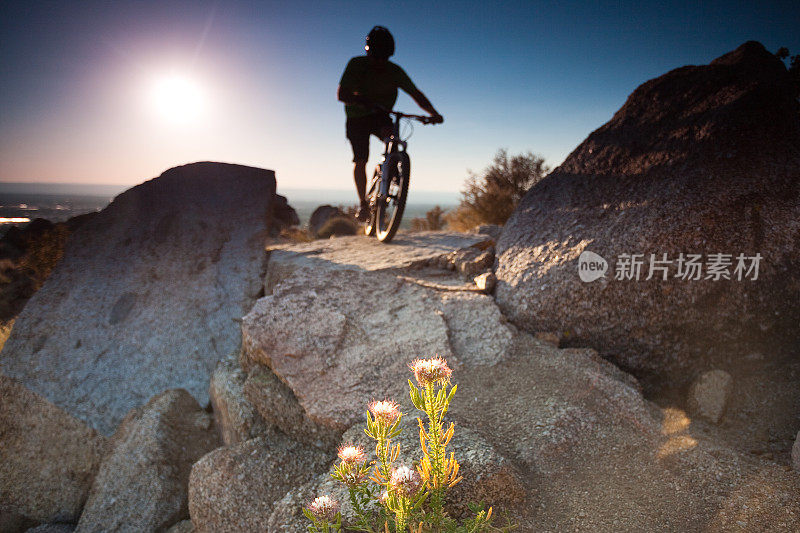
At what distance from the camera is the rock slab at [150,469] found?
2922mm

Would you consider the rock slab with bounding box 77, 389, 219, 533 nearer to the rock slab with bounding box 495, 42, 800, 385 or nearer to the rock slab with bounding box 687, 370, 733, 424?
the rock slab with bounding box 495, 42, 800, 385

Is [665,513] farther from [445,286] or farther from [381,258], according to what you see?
[381,258]

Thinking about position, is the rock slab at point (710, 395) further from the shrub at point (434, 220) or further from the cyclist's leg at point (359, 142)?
the shrub at point (434, 220)

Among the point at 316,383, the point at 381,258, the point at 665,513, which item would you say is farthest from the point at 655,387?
the point at 381,258

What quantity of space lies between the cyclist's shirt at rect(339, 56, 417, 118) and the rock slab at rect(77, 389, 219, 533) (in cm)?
392

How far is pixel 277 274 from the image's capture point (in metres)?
4.61

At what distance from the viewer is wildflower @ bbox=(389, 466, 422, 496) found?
109cm

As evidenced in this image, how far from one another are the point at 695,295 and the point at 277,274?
384 cm

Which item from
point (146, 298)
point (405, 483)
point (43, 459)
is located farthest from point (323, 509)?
point (146, 298)

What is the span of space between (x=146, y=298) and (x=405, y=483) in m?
4.59

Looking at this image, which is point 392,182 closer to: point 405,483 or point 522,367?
point 522,367

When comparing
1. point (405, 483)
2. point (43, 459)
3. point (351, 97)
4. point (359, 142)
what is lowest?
point (43, 459)

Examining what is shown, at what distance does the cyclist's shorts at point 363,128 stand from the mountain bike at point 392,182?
1.01ft

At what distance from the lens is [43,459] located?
3594 mm
